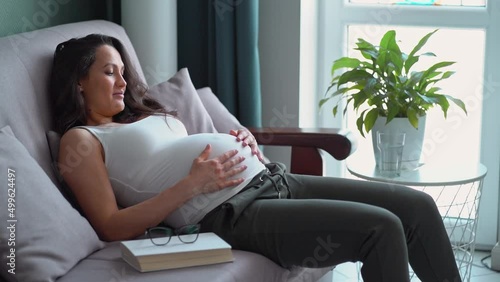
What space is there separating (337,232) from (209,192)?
33 centimetres

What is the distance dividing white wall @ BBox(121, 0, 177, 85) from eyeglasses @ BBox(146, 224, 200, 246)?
901 millimetres

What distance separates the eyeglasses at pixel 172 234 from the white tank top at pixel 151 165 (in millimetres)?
56

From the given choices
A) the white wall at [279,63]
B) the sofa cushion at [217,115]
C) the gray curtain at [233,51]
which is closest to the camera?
the sofa cushion at [217,115]

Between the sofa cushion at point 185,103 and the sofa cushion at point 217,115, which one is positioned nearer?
the sofa cushion at point 185,103

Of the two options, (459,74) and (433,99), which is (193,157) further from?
(459,74)

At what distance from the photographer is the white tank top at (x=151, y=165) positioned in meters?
2.12

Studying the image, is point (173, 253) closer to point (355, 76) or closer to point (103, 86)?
point (103, 86)

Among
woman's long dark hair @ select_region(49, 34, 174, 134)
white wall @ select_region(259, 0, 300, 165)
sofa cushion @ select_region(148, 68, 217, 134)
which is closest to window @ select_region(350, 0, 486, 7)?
white wall @ select_region(259, 0, 300, 165)

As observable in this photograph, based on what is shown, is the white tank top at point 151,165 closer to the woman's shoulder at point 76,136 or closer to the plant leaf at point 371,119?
the woman's shoulder at point 76,136

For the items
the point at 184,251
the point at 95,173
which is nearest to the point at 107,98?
the point at 95,173

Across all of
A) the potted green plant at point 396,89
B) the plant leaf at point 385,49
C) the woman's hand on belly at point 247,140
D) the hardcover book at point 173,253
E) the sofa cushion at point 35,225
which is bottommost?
the hardcover book at point 173,253

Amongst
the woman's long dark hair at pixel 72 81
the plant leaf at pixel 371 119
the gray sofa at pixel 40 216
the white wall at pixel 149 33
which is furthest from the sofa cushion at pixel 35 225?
the plant leaf at pixel 371 119

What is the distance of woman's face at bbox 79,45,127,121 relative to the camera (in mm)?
2244

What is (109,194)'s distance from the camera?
6.77 ft
